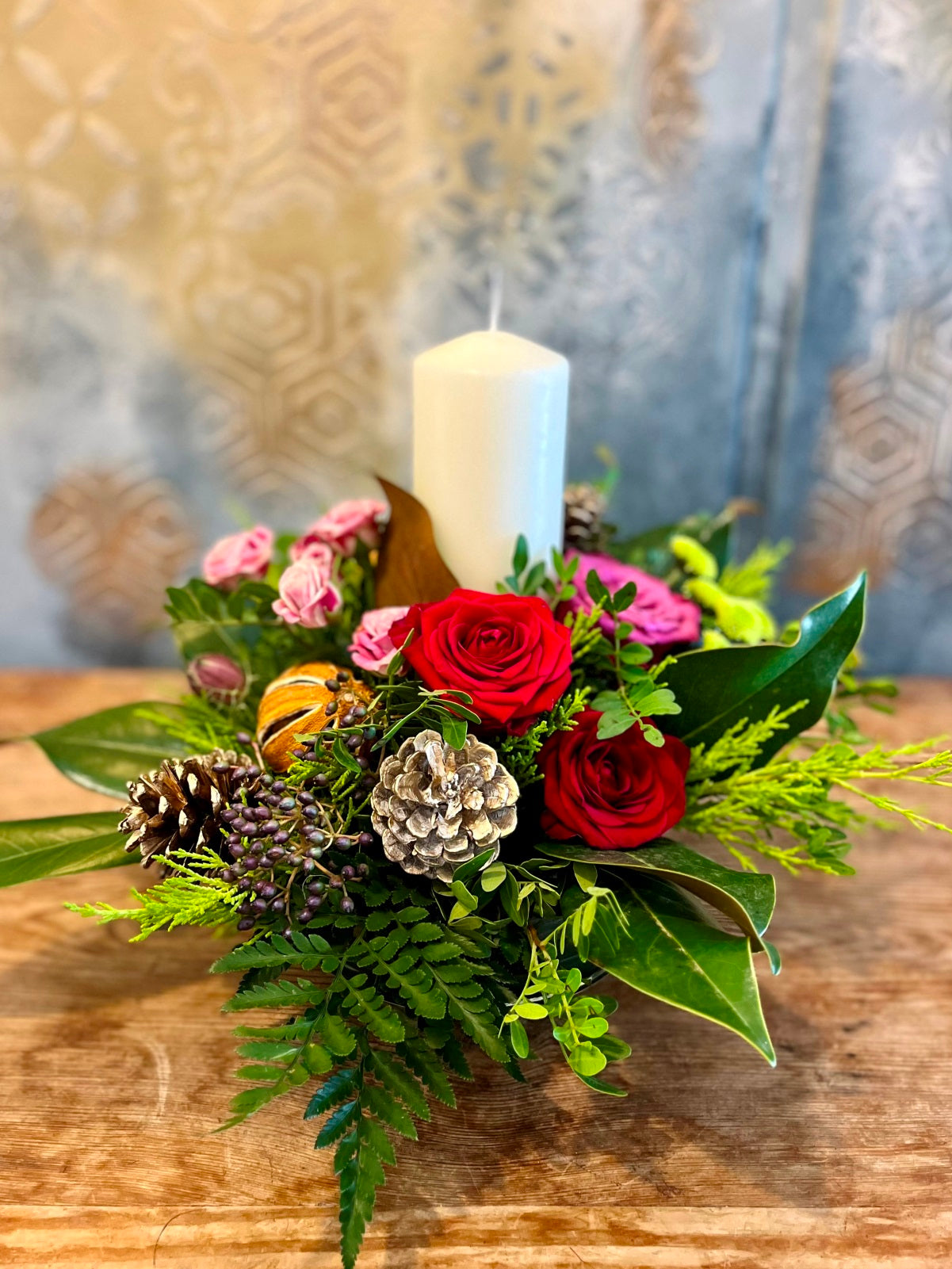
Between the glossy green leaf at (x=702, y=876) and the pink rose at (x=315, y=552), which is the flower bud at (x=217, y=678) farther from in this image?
the glossy green leaf at (x=702, y=876)

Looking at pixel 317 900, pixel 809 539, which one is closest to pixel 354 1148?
pixel 317 900

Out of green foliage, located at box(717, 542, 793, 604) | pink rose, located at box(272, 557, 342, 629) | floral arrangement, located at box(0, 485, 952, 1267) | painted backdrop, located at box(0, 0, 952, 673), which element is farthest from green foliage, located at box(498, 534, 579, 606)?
painted backdrop, located at box(0, 0, 952, 673)

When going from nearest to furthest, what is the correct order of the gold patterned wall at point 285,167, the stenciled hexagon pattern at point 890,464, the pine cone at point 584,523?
1. the pine cone at point 584,523
2. the gold patterned wall at point 285,167
3. the stenciled hexagon pattern at point 890,464

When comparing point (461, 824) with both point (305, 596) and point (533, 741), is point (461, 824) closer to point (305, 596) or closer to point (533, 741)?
point (533, 741)

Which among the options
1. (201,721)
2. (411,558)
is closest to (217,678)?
(201,721)

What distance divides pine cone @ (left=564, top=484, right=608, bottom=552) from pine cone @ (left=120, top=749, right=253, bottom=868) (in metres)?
0.35

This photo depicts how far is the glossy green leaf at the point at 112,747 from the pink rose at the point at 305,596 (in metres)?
0.13

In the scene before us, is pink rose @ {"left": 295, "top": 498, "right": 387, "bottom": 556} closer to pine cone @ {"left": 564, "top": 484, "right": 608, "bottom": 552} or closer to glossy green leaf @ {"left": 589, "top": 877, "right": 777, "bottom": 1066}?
pine cone @ {"left": 564, "top": 484, "right": 608, "bottom": 552}

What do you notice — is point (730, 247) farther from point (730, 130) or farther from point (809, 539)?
point (809, 539)

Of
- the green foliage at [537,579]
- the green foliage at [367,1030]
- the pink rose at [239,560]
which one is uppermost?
the green foliage at [537,579]

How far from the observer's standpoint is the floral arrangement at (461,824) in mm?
415

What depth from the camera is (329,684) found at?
1.69 feet

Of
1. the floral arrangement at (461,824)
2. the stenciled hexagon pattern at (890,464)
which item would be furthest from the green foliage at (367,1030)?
the stenciled hexagon pattern at (890,464)

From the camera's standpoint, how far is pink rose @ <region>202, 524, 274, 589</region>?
632 mm
